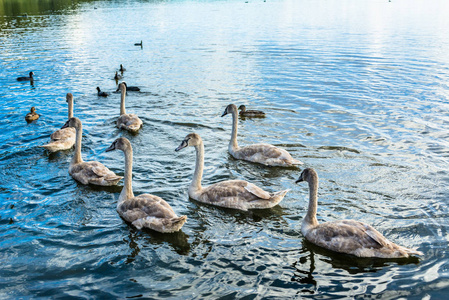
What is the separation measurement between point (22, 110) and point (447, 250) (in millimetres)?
18946

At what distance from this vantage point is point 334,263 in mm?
8867

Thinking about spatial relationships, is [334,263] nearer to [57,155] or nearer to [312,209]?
[312,209]

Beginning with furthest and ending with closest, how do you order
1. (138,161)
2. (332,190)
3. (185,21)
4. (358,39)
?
(185,21) → (358,39) → (138,161) → (332,190)

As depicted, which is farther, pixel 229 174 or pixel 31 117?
pixel 31 117

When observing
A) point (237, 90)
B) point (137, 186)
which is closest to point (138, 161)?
point (137, 186)

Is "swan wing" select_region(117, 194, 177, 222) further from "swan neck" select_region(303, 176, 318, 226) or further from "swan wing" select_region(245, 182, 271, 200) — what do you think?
"swan neck" select_region(303, 176, 318, 226)

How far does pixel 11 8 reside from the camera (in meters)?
78.4

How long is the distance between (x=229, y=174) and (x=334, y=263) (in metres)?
5.44

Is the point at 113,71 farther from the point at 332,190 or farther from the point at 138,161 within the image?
the point at 332,190

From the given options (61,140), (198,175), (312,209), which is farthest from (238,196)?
(61,140)

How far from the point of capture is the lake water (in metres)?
8.39

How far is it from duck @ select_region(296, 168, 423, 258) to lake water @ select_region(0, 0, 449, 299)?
0.70 feet

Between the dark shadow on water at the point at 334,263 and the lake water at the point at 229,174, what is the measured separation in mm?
36

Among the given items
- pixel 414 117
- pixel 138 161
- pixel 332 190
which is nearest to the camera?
pixel 332 190
